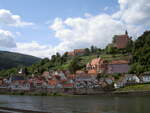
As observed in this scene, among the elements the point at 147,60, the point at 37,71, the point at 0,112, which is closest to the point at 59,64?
the point at 37,71

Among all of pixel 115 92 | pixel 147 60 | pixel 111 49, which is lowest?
pixel 115 92

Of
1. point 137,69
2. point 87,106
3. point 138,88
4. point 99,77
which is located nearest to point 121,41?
point 99,77

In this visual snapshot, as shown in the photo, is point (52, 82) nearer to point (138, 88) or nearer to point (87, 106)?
point (138, 88)

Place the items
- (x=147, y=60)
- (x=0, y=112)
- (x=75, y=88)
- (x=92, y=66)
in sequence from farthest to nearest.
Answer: (x=92, y=66), (x=147, y=60), (x=75, y=88), (x=0, y=112)

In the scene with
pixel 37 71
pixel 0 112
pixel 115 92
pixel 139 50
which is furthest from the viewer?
pixel 37 71

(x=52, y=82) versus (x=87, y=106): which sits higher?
(x=52, y=82)

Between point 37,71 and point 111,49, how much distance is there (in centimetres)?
3404

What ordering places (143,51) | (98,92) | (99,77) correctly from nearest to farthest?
(98,92)
(99,77)
(143,51)

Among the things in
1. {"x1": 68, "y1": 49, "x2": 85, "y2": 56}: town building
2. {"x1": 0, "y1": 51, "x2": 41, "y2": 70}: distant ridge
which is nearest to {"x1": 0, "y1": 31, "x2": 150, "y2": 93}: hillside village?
{"x1": 68, "y1": 49, "x2": 85, "y2": 56}: town building

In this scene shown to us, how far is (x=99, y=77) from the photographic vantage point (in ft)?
251

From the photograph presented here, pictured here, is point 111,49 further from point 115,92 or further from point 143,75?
point 115,92

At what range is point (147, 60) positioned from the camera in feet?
240

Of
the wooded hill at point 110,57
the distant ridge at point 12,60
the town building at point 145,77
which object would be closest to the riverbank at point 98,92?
the town building at point 145,77

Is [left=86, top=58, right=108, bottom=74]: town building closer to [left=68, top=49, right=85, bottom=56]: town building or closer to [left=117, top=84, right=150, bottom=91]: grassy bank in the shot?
[left=117, top=84, right=150, bottom=91]: grassy bank
